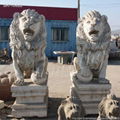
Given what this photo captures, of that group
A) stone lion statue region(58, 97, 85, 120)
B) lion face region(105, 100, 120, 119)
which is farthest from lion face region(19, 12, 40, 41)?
lion face region(105, 100, 120, 119)

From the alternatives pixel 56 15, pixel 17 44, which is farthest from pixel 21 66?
pixel 56 15

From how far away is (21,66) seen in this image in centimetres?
553

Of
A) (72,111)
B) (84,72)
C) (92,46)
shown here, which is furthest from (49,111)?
(72,111)

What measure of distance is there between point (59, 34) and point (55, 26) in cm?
45

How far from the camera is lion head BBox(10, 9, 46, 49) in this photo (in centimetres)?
532

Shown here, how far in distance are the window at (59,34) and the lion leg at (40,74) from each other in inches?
408

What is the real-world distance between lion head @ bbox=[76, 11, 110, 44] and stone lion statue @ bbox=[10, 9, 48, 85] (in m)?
0.71

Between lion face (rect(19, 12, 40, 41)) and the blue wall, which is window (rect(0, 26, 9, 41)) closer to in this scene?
the blue wall

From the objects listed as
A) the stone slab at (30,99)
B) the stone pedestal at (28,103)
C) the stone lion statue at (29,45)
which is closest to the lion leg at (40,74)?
the stone lion statue at (29,45)

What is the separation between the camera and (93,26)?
5.39 meters

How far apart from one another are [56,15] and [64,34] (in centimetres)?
105

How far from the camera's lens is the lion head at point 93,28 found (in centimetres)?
541

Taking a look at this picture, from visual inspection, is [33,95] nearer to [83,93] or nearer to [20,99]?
[20,99]

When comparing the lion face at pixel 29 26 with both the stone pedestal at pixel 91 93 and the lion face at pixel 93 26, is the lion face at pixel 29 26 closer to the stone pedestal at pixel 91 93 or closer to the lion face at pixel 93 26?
the lion face at pixel 93 26
